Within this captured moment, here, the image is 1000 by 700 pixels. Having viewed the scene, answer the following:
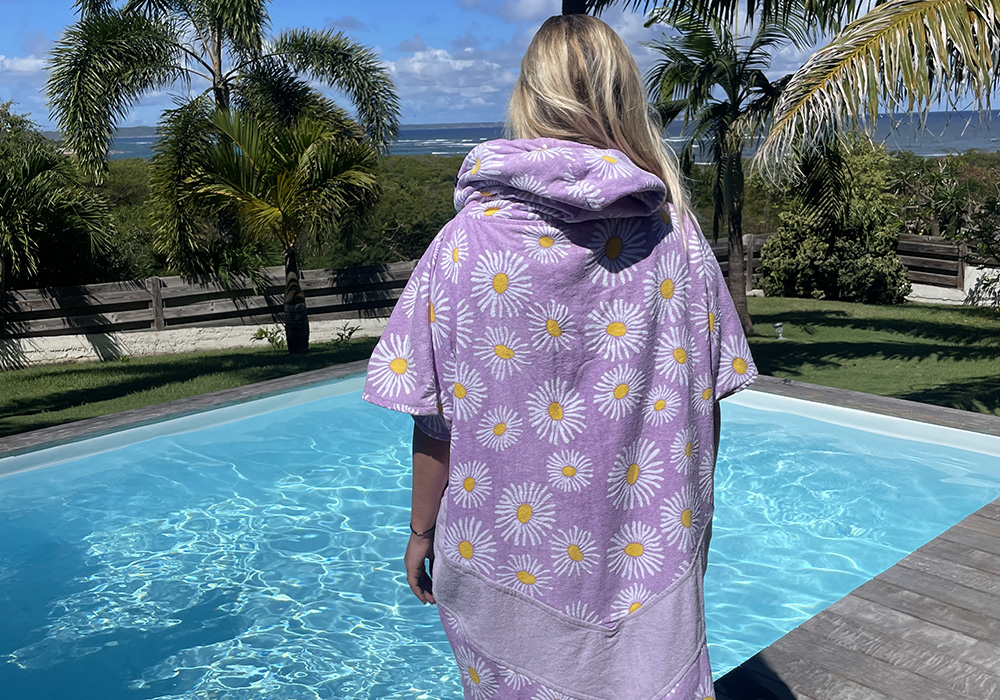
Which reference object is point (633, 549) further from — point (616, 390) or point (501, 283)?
point (501, 283)

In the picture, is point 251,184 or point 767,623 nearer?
point 767,623

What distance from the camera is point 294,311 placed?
33.7 ft

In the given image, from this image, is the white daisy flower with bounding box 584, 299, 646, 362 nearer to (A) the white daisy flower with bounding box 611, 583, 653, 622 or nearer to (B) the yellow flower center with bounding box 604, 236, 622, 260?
(B) the yellow flower center with bounding box 604, 236, 622, 260

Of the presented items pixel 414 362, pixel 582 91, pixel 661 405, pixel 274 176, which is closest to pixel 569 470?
pixel 661 405

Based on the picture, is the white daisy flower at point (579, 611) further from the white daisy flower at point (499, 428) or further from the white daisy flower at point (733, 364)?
the white daisy flower at point (733, 364)

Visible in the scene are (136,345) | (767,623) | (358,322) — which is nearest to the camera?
(767,623)

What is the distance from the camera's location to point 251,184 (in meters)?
9.48

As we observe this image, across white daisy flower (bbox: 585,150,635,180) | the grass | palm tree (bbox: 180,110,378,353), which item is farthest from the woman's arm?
palm tree (bbox: 180,110,378,353)

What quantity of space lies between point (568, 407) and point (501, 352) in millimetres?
155

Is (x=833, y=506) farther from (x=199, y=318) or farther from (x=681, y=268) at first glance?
(x=199, y=318)

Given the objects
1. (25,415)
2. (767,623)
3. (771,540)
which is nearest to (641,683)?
(767,623)

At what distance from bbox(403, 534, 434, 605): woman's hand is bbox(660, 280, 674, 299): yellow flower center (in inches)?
26.1

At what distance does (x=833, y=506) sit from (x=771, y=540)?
2.07 feet

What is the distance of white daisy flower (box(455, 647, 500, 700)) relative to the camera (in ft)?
5.59
